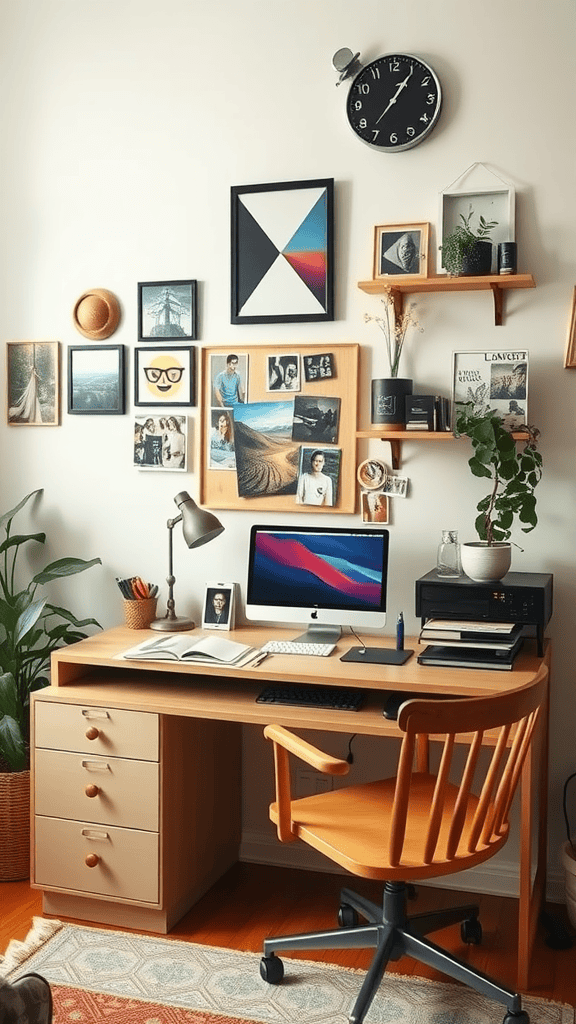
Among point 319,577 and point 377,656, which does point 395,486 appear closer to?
point 319,577

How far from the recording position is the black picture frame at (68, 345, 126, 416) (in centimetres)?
336

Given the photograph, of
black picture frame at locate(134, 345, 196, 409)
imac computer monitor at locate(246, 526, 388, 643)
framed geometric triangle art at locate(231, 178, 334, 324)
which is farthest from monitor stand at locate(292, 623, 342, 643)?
framed geometric triangle art at locate(231, 178, 334, 324)

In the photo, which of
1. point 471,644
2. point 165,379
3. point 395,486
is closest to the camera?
point 471,644

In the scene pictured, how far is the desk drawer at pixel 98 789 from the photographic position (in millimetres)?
2713

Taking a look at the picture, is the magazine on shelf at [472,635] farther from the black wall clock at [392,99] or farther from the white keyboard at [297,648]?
the black wall clock at [392,99]

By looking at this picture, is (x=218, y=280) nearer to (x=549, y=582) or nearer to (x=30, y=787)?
(x=549, y=582)

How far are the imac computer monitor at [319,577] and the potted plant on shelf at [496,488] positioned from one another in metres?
0.29

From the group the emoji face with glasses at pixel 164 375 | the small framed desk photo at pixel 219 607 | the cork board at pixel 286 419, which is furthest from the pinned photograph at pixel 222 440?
the small framed desk photo at pixel 219 607

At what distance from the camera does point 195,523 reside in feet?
9.78

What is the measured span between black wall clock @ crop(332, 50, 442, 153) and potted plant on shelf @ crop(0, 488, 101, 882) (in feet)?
5.27

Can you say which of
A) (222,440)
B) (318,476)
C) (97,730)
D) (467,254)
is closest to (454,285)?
(467,254)

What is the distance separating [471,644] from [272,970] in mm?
967

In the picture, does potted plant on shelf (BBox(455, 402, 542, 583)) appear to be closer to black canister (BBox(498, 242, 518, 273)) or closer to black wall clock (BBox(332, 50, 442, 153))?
black canister (BBox(498, 242, 518, 273))

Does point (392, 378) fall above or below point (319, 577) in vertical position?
above
